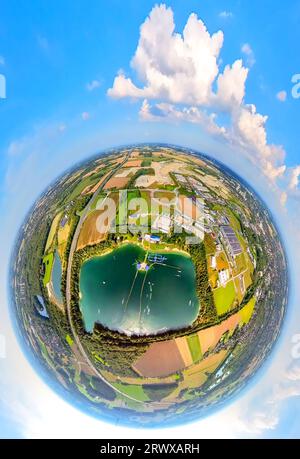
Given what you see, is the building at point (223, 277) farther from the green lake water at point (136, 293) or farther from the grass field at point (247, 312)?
the green lake water at point (136, 293)

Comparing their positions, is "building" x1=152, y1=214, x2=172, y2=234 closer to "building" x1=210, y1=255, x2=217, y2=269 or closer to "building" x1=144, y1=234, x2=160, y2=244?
"building" x1=144, y1=234, x2=160, y2=244

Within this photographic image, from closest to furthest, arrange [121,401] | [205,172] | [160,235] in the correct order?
[121,401] < [205,172] < [160,235]

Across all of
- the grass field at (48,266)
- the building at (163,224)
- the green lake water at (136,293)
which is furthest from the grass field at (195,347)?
the grass field at (48,266)

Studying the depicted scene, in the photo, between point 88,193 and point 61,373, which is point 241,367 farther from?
point 88,193

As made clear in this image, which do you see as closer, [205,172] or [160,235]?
[205,172]

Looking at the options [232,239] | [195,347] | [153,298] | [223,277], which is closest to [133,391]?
[195,347]

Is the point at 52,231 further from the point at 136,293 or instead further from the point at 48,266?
the point at 136,293

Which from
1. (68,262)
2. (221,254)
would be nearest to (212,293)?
(221,254)
